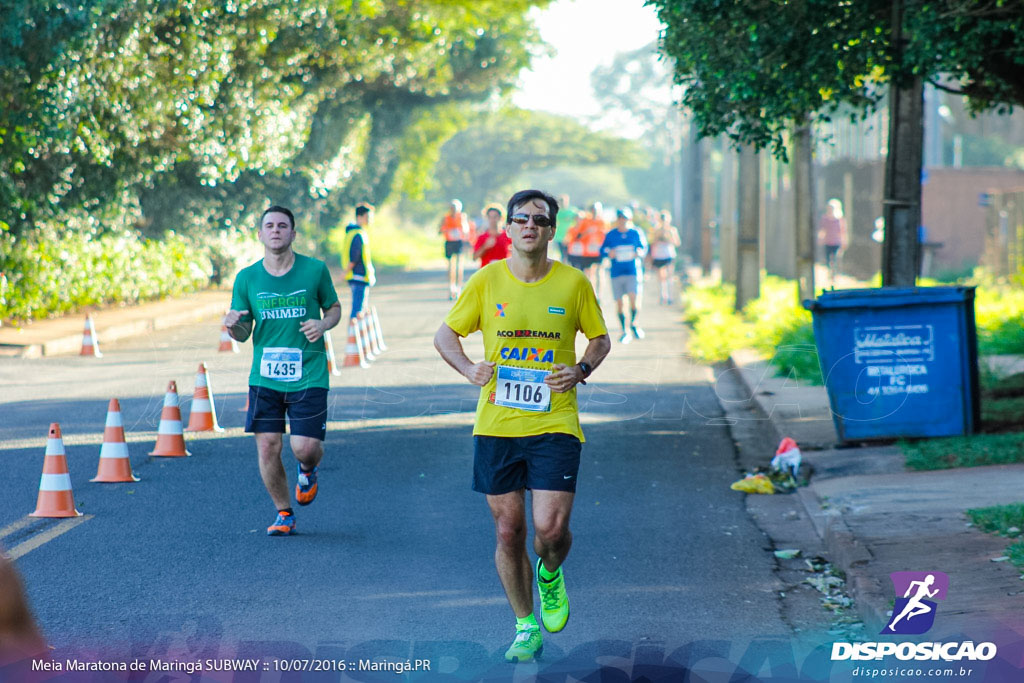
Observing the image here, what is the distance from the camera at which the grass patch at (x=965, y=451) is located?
9.64 meters

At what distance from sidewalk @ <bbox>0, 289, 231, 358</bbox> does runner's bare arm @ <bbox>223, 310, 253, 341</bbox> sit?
10554mm

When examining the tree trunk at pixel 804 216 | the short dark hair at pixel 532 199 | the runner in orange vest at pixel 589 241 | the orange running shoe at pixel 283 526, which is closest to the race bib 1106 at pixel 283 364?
the orange running shoe at pixel 283 526

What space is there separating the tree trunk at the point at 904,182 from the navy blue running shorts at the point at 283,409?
616cm

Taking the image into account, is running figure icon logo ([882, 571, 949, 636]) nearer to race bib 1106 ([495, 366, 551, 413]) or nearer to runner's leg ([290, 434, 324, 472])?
race bib 1106 ([495, 366, 551, 413])

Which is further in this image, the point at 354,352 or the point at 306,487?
the point at 354,352

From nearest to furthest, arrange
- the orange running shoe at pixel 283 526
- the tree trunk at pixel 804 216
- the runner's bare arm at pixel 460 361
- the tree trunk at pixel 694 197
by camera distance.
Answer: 1. the runner's bare arm at pixel 460 361
2. the orange running shoe at pixel 283 526
3. the tree trunk at pixel 804 216
4. the tree trunk at pixel 694 197

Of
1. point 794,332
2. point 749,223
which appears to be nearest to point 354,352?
point 794,332

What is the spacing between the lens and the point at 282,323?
25.2 ft

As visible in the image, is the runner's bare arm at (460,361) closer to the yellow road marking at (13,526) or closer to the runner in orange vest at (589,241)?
the yellow road marking at (13,526)

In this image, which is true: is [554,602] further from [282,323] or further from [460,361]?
[282,323]

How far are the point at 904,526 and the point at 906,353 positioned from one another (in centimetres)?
309

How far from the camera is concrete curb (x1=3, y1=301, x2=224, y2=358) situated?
57.2 ft

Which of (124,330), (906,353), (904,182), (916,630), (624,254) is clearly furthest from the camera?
(124,330)

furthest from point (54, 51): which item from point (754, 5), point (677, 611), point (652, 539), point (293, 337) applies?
point (677, 611)
